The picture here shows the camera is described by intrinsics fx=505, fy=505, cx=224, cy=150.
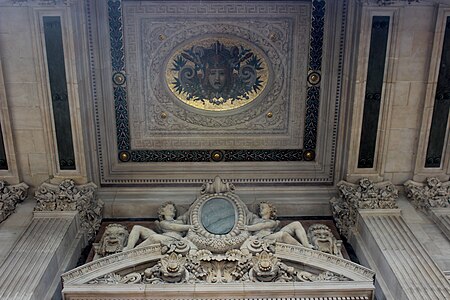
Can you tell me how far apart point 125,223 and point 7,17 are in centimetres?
300

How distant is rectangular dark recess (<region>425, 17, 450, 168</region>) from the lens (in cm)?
631

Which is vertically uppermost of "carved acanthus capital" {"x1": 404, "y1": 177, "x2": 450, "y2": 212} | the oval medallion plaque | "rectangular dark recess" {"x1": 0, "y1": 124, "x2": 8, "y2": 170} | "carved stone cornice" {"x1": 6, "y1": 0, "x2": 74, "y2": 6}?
"carved stone cornice" {"x1": 6, "y1": 0, "x2": 74, "y2": 6}

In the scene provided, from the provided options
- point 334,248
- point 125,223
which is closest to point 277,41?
point 334,248

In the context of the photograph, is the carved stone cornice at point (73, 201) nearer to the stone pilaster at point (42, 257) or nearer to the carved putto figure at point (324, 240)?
the stone pilaster at point (42, 257)

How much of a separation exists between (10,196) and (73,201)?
0.86 meters

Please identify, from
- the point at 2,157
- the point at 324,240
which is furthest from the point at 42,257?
the point at 324,240

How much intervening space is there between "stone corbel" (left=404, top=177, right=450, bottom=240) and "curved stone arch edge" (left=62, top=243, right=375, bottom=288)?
1564 millimetres

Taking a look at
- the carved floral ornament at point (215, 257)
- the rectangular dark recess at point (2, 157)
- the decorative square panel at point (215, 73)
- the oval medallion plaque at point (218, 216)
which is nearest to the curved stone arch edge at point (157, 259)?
the carved floral ornament at point (215, 257)

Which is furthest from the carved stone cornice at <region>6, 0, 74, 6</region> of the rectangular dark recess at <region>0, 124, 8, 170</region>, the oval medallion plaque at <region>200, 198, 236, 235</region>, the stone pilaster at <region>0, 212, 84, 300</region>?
the oval medallion plaque at <region>200, 198, 236, 235</region>

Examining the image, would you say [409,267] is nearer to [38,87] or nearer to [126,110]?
[126,110]

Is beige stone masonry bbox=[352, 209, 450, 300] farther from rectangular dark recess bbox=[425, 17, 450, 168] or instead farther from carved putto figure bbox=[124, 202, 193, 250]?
carved putto figure bbox=[124, 202, 193, 250]

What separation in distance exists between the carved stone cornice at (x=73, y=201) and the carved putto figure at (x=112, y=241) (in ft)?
1.13

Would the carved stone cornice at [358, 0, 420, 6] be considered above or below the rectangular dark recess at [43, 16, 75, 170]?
above

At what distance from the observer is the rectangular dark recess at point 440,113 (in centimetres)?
631
